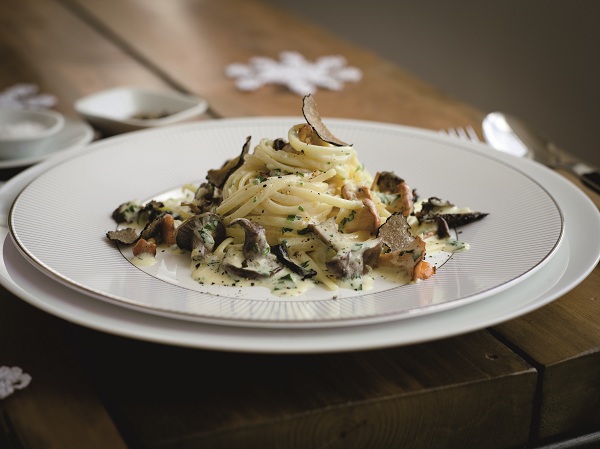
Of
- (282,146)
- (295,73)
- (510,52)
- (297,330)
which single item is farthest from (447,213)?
(510,52)

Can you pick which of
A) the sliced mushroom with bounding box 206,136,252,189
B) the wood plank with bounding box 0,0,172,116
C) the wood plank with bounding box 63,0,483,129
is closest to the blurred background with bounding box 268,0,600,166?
the wood plank with bounding box 63,0,483,129

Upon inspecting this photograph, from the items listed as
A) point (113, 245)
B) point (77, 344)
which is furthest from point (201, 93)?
point (77, 344)

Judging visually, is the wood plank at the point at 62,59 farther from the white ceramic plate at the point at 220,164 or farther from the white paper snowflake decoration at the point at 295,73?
the white ceramic plate at the point at 220,164

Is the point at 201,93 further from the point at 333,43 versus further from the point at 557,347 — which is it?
the point at 557,347

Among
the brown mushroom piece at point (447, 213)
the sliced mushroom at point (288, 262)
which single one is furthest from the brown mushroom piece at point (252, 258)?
the brown mushroom piece at point (447, 213)

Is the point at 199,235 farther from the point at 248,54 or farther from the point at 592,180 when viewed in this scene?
the point at 248,54

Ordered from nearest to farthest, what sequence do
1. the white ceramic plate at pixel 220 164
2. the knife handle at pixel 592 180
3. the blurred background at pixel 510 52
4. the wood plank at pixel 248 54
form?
the white ceramic plate at pixel 220 164
the knife handle at pixel 592 180
the wood plank at pixel 248 54
the blurred background at pixel 510 52

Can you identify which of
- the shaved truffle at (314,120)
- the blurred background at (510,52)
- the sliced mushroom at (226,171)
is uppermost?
the shaved truffle at (314,120)
